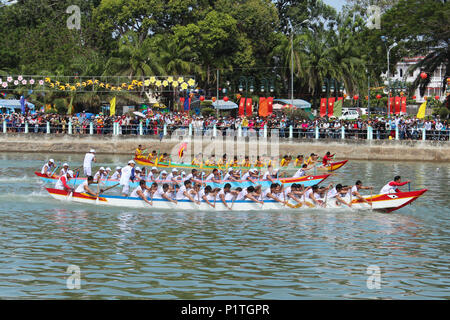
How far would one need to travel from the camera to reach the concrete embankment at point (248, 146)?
138 feet

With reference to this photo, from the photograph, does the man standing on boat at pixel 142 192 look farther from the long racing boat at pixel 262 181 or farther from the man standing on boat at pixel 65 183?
the long racing boat at pixel 262 181

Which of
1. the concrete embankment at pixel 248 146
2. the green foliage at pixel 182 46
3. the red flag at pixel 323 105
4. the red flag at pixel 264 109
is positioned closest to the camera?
the concrete embankment at pixel 248 146

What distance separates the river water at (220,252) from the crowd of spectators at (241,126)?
59.3 ft

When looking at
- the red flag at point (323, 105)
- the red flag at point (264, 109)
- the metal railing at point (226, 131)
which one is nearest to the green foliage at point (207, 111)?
the red flag at point (264, 109)

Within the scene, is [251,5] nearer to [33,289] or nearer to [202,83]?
[202,83]

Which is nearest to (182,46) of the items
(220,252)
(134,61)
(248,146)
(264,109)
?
(134,61)

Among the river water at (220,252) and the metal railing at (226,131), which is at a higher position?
the metal railing at (226,131)

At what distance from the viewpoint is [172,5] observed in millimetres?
62562

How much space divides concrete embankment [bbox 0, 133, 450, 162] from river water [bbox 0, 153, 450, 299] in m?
17.0

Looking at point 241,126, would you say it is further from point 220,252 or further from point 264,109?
point 220,252

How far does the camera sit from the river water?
13281 millimetres

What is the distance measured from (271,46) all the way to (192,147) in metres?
27.4

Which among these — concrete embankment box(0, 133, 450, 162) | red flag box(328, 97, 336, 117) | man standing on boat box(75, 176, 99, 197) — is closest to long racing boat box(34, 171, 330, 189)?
man standing on boat box(75, 176, 99, 197)

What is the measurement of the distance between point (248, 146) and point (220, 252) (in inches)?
1057
